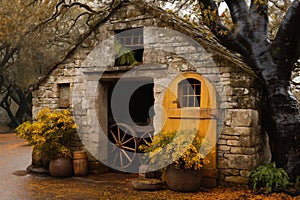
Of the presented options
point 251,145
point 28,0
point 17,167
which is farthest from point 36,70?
point 251,145

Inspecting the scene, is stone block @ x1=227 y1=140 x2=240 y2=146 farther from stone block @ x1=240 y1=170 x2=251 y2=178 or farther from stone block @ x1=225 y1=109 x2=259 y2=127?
stone block @ x1=240 y1=170 x2=251 y2=178

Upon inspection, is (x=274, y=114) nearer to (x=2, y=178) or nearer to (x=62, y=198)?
(x=62, y=198)

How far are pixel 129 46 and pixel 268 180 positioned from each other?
4.50 m

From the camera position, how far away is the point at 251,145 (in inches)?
261

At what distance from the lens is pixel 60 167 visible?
316 inches

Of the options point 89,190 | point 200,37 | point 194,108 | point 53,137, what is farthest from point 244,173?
point 53,137

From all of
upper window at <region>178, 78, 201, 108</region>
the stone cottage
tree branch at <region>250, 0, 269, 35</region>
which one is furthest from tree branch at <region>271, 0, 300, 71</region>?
upper window at <region>178, 78, 201, 108</region>

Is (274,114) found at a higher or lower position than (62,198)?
higher

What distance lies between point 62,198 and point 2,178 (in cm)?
260

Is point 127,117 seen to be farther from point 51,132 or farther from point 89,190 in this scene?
point 89,190

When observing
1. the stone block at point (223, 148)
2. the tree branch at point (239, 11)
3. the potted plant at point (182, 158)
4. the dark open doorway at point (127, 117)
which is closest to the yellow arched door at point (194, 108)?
the stone block at point (223, 148)

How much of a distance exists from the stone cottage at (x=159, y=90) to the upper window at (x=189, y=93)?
23 millimetres

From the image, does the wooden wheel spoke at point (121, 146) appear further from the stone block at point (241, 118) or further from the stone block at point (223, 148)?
the stone block at point (241, 118)

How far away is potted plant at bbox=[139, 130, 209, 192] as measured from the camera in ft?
21.2
